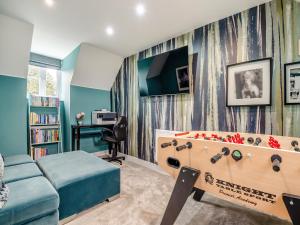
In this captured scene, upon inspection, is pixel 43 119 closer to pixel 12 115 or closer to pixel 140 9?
pixel 12 115

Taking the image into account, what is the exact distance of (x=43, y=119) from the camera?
3490 millimetres

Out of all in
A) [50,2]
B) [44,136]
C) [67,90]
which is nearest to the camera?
[50,2]

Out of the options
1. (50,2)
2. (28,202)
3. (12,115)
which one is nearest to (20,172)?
(28,202)

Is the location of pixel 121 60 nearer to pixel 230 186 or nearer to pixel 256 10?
pixel 256 10

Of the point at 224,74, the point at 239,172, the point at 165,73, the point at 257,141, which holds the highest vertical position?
the point at 165,73

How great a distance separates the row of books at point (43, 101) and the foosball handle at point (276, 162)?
155 inches

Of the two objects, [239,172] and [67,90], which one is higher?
[67,90]

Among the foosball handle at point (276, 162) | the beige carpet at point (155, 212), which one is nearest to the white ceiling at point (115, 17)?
the foosball handle at point (276, 162)

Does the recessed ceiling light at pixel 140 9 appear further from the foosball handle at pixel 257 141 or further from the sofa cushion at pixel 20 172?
the sofa cushion at pixel 20 172

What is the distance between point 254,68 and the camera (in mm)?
2070

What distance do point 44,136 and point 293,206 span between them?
402cm

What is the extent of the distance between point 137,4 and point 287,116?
2.25 metres

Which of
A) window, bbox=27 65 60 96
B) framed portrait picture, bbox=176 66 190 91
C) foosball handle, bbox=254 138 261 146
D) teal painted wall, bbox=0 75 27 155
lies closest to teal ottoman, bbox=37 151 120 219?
teal painted wall, bbox=0 75 27 155

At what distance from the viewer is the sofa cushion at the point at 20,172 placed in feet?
5.51
